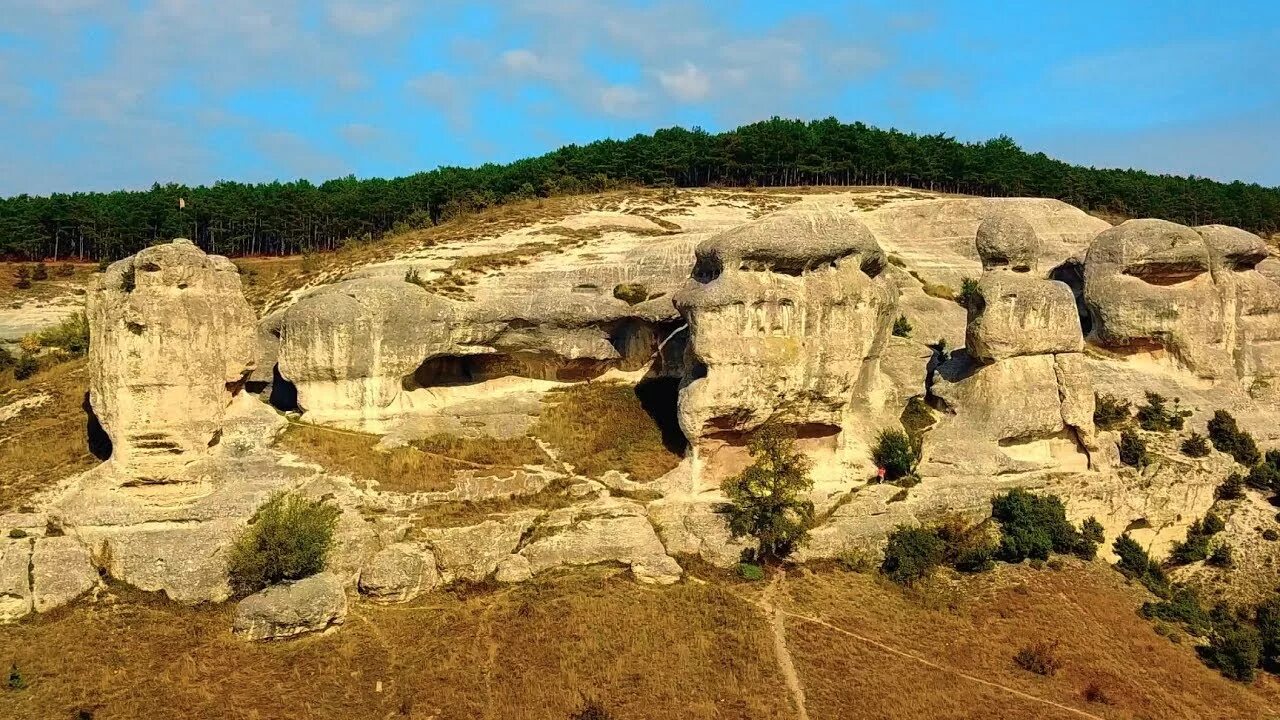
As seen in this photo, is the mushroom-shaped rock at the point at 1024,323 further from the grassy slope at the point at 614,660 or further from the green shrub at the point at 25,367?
the green shrub at the point at 25,367

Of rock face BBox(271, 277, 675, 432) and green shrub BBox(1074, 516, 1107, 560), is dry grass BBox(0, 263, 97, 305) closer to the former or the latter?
rock face BBox(271, 277, 675, 432)

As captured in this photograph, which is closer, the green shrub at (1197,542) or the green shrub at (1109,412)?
the green shrub at (1197,542)

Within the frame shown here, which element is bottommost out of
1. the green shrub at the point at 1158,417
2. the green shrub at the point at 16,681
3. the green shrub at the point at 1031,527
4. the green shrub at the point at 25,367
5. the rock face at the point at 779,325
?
the green shrub at the point at 16,681

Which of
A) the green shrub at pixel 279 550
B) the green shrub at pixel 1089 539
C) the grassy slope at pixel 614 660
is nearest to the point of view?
the grassy slope at pixel 614 660

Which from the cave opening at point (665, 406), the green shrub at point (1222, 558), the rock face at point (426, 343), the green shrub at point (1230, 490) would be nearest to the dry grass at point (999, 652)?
the green shrub at point (1222, 558)

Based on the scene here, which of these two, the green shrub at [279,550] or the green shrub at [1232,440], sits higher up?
the green shrub at [1232,440]

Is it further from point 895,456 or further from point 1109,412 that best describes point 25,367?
point 1109,412

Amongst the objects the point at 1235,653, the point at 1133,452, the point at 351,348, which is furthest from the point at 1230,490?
the point at 351,348
